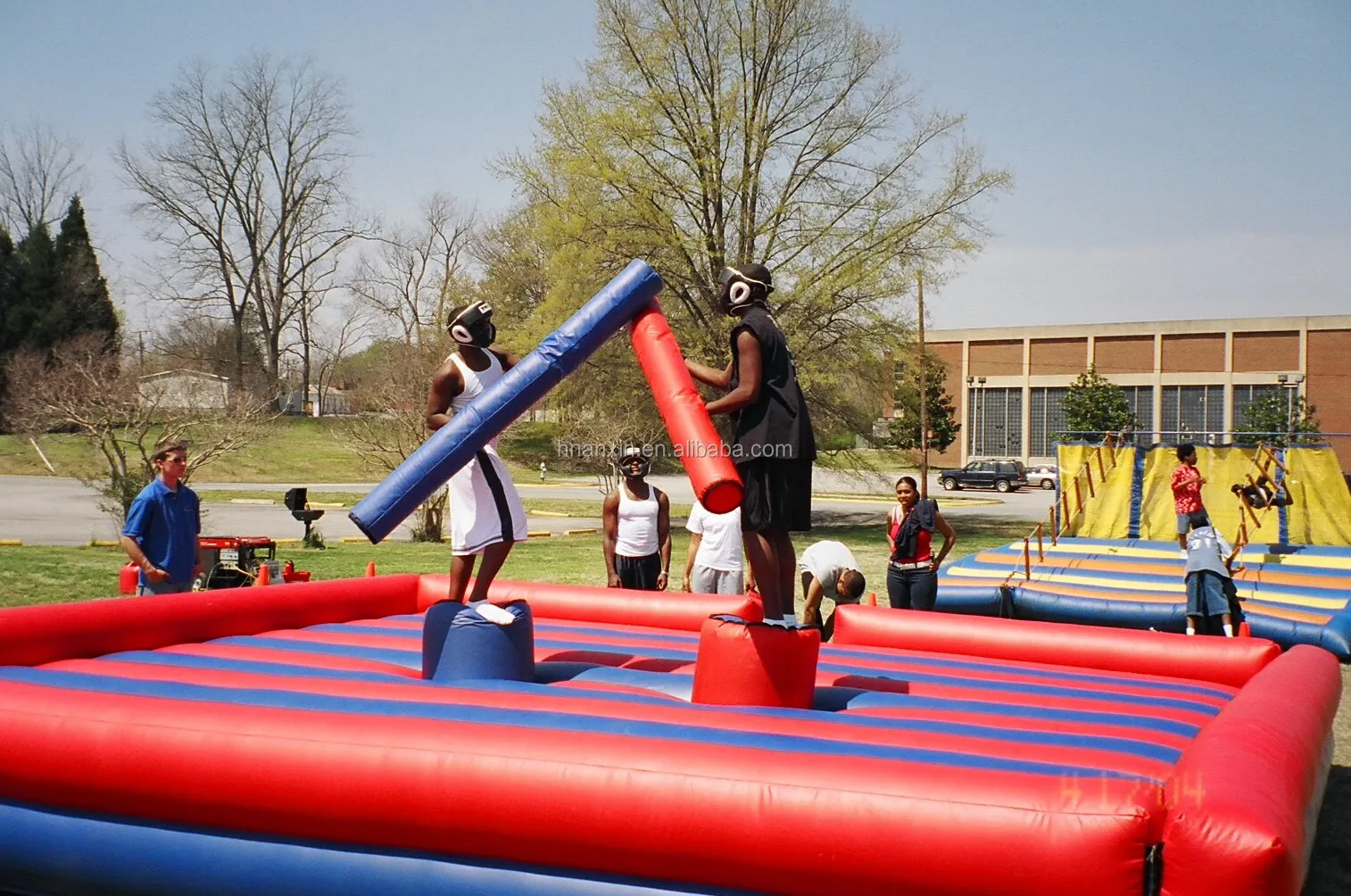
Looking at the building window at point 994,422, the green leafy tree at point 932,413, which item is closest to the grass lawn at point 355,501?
the green leafy tree at point 932,413

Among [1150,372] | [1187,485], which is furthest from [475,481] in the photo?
[1150,372]

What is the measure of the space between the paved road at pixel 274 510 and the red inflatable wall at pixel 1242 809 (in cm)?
1791

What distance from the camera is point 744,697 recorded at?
13.5 feet

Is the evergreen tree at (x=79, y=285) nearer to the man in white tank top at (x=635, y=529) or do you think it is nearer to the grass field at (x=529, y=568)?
the grass field at (x=529, y=568)

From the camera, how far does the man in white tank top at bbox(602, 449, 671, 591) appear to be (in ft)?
26.5

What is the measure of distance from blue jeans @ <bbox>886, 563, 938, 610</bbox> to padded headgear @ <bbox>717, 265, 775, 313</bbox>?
15.5 feet

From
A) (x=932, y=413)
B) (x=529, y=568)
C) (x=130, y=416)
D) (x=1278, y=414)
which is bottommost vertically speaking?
(x=529, y=568)

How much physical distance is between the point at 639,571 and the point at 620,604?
182cm

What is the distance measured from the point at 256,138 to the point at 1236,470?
44.0m

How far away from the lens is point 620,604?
6.32 m

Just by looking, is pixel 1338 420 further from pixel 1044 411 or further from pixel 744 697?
pixel 744 697

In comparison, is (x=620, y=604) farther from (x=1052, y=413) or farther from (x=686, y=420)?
(x=1052, y=413)

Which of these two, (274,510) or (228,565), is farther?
(274,510)

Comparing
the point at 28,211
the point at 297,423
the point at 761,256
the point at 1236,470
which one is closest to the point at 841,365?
the point at 761,256
